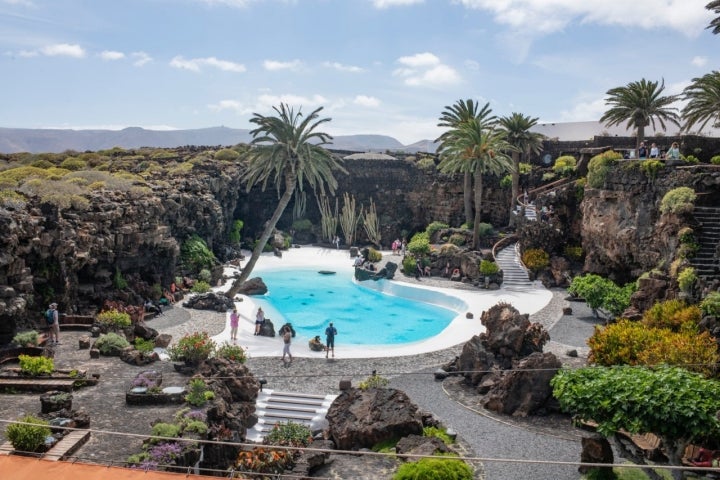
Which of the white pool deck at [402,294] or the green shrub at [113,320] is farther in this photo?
the white pool deck at [402,294]

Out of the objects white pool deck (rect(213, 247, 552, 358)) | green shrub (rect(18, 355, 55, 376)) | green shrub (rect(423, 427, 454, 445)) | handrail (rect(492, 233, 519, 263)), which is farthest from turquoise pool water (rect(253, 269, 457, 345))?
green shrub (rect(18, 355, 55, 376))

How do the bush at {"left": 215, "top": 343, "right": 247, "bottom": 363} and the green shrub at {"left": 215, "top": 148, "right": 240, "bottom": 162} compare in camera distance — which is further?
the green shrub at {"left": 215, "top": 148, "right": 240, "bottom": 162}

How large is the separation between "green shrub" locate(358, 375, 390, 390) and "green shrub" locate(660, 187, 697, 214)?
14233 millimetres

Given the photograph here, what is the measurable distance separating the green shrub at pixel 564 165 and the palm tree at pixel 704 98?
1094 centimetres

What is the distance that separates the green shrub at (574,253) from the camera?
36344 mm

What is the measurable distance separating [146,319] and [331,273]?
1756 centimetres

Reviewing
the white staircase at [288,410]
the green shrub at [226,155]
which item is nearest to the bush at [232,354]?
the white staircase at [288,410]

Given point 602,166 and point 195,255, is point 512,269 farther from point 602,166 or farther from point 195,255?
point 195,255

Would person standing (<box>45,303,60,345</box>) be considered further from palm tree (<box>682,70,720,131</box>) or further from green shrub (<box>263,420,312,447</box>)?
palm tree (<box>682,70,720,131</box>)

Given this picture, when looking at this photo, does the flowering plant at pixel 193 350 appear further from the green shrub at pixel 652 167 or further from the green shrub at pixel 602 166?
the green shrub at pixel 602 166

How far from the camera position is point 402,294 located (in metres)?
36.9

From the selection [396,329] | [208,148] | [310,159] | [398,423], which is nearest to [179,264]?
[310,159]

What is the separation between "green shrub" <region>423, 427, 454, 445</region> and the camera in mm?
15734

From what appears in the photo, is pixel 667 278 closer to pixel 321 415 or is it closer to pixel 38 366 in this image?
pixel 321 415
